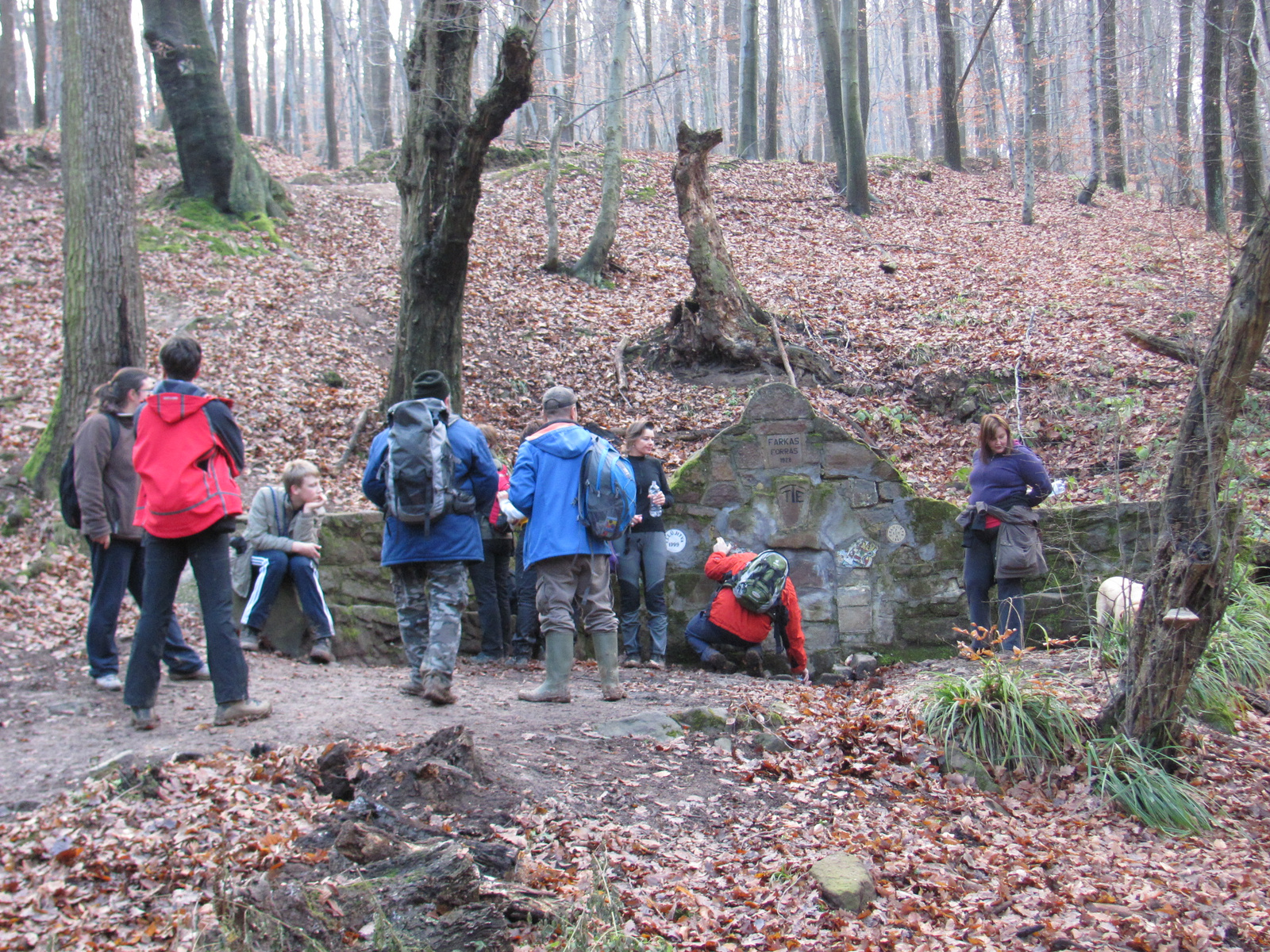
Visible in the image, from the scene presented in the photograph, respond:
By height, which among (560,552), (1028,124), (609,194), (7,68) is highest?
(7,68)

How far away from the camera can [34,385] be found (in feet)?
30.5

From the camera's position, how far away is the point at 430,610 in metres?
5.06

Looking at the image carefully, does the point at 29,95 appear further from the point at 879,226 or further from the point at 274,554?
the point at 274,554

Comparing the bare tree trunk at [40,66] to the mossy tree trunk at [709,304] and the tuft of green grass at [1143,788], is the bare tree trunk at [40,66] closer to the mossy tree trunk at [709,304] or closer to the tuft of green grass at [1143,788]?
the mossy tree trunk at [709,304]

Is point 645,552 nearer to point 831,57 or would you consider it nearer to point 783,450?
point 783,450

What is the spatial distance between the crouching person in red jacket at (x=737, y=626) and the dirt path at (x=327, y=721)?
69 centimetres

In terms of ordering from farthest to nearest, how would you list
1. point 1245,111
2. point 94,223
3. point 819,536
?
point 1245,111 < point 94,223 < point 819,536

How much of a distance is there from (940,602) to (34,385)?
9.07 metres

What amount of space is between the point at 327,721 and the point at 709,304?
8.07 meters

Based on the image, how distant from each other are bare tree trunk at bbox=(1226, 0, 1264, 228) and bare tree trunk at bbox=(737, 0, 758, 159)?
1043 centimetres

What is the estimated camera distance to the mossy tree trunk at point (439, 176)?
25.6 ft

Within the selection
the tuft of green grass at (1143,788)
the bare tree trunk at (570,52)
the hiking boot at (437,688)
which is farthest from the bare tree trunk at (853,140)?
the hiking boot at (437,688)

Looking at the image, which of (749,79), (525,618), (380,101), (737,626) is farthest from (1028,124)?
(380,101)

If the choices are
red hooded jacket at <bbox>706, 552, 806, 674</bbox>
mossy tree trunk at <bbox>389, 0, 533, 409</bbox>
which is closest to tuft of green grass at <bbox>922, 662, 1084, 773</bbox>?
red hooded jacket at <bbox>706, 552, 806, 674</bbox>
